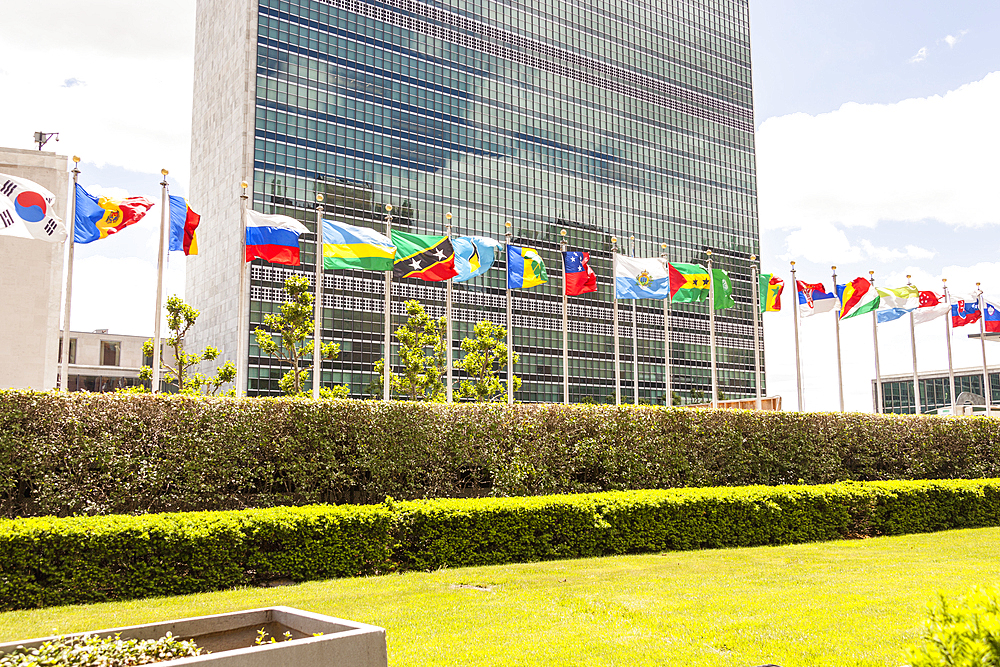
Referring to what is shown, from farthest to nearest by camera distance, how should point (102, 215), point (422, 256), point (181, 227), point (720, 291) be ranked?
point (720, 291)
point (422, 256)
point (181, 227)
point (102, 215)

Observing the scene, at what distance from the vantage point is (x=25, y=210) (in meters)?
18.2

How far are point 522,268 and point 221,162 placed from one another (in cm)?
5829

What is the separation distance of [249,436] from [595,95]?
3504 inches

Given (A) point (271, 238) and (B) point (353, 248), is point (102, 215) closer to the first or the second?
(A) point (271, 238)

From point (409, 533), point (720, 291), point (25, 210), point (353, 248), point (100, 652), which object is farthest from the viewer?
point (720, 291)

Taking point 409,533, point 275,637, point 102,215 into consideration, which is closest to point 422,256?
point 102,215

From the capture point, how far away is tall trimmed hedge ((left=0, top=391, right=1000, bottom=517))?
561 inches

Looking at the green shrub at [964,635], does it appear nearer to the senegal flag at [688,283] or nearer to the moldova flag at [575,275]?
the moldova flag at [575,275]

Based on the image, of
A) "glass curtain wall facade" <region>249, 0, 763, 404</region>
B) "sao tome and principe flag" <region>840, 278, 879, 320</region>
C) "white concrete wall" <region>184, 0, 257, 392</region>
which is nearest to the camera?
"sao tome and principe flag" <region>840, 278, 879, 320</region>

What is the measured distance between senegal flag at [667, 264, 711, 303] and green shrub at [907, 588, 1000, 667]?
1036 inches

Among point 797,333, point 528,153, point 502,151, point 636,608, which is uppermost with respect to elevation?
point 528,153

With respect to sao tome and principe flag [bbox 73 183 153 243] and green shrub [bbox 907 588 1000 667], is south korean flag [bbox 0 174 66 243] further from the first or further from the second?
green shrub [bbox 907 588 1000 667]

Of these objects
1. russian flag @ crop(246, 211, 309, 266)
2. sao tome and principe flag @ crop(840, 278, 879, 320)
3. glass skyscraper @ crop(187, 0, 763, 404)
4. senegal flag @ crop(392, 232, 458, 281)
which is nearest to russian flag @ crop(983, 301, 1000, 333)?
sao tome and principe flag @ crop(840, 278, 879, 320)

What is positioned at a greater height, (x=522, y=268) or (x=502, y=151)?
(x=502, y=151)
